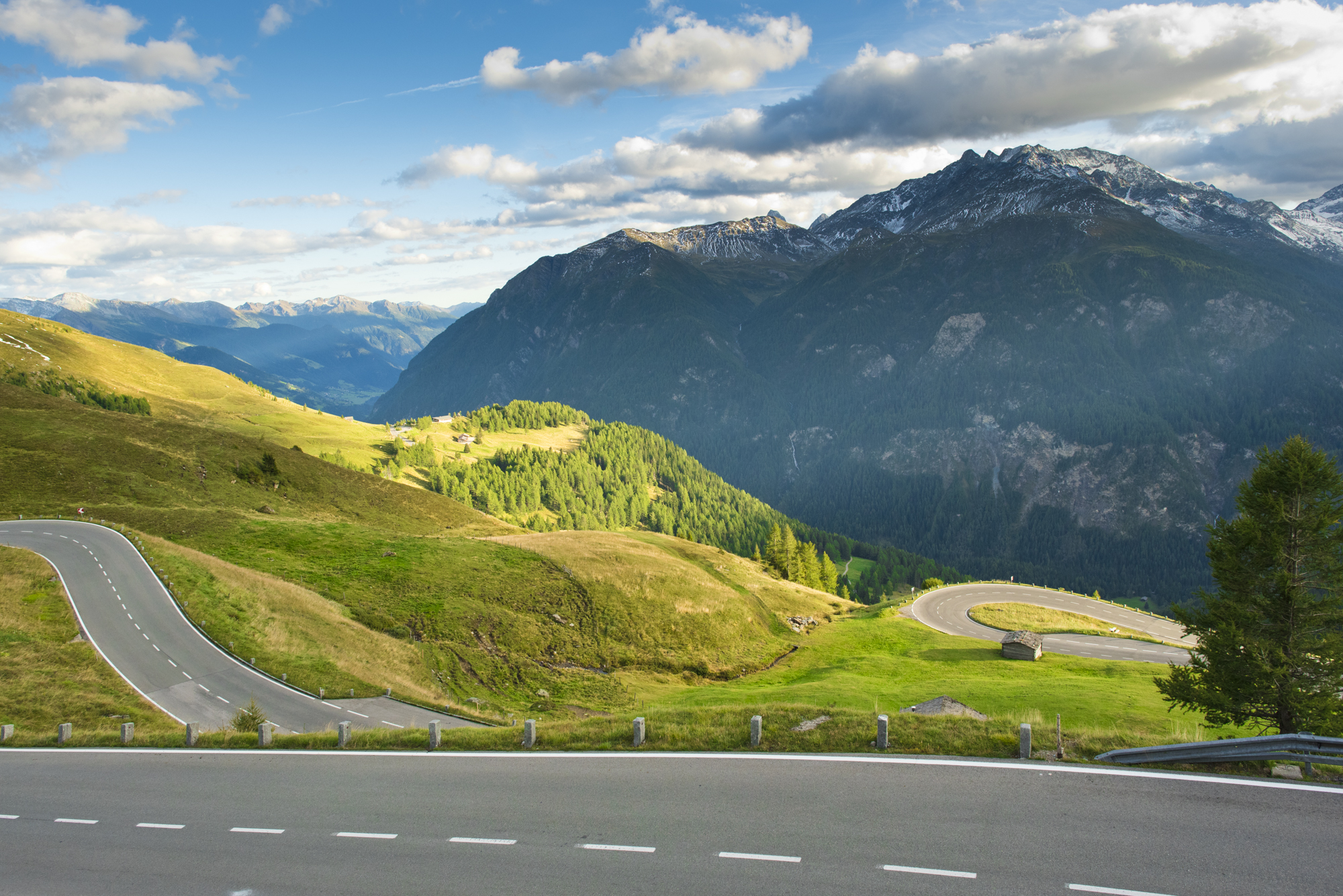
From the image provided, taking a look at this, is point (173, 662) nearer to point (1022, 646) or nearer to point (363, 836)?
point (363, 836)

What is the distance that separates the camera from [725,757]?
2006 centimetres

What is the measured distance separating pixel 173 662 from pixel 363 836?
35.1m

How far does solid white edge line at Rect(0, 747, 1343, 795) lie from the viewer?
Answer: 16656 millimetres

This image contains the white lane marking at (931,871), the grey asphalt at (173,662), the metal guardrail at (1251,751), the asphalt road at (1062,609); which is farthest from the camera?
the asphalt road at (1062,609)

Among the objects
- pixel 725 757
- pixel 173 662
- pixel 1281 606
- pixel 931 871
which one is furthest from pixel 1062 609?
pixel 173 662

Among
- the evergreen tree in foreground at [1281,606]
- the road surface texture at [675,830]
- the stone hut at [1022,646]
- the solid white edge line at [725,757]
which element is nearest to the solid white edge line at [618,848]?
the road surface texture at [675,830]

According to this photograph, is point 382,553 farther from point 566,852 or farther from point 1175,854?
point 1175,854

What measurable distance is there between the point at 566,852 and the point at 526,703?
37899 mm

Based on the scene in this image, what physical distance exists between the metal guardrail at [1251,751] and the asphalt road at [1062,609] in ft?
248

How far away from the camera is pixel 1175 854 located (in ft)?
44.8

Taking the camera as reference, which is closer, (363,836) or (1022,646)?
(363,836)

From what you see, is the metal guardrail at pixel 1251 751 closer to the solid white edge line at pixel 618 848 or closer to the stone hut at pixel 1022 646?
the solid white edge line at pixel 618 848

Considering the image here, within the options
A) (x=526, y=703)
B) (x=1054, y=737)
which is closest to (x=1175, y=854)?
(x=1054, y=737)

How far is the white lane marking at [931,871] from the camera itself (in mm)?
13445
